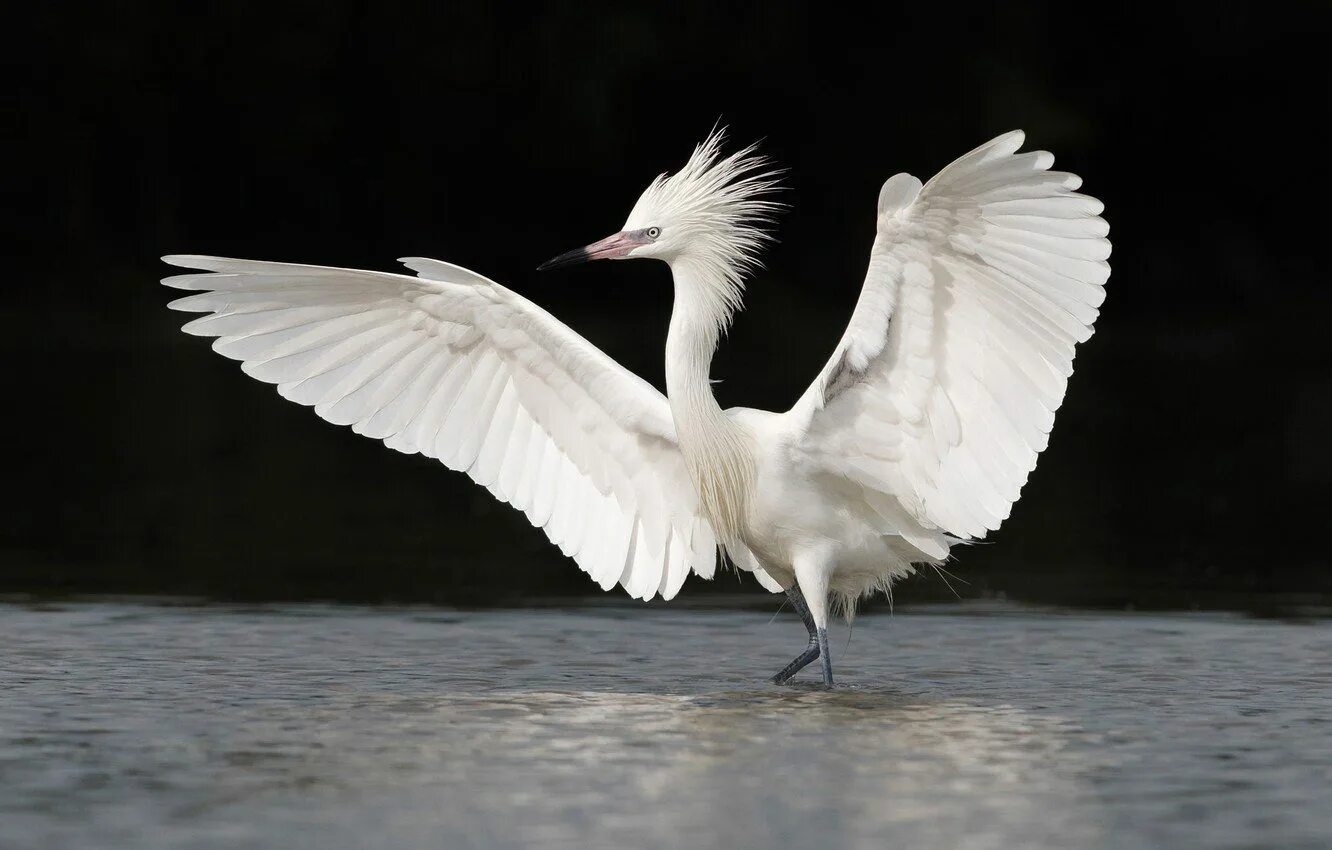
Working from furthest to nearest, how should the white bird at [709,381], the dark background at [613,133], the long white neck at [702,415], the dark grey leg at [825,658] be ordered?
the dark background at [613,133] < the long white neck at [702,415] < the dark grey leg at [825,658] < the white bird at [709,381]

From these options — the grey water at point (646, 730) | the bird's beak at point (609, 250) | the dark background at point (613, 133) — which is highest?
the dark background at point (613, 133)

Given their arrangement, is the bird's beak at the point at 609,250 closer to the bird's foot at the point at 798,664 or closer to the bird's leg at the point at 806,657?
the bird's leg at the point at 806,657

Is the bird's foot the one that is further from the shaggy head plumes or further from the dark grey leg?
the shaggy head plumes

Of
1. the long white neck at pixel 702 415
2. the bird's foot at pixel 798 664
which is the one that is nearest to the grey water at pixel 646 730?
the bird's foot at pixel 798 664

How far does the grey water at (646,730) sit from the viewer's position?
5262 mm

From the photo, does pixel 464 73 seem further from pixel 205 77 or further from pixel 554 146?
pixel 205 77

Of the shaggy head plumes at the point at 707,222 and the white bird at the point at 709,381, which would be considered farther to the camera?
the shaggy head plumes at the point at 707,222

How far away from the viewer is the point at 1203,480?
45.9ft

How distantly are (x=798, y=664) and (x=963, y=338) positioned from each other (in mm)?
1267

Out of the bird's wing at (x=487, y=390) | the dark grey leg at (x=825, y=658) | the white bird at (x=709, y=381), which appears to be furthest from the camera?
the bird's wing at (x=487, y=390)

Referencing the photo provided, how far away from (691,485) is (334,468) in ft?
23.1

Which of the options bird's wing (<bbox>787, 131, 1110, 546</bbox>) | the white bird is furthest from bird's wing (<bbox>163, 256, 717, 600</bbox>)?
bird's wing (<bbox>787, 131, 1110, 546</bbox>)

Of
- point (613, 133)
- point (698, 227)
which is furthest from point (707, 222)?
point (613, 133)

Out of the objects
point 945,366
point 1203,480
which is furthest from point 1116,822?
point 1203,480
